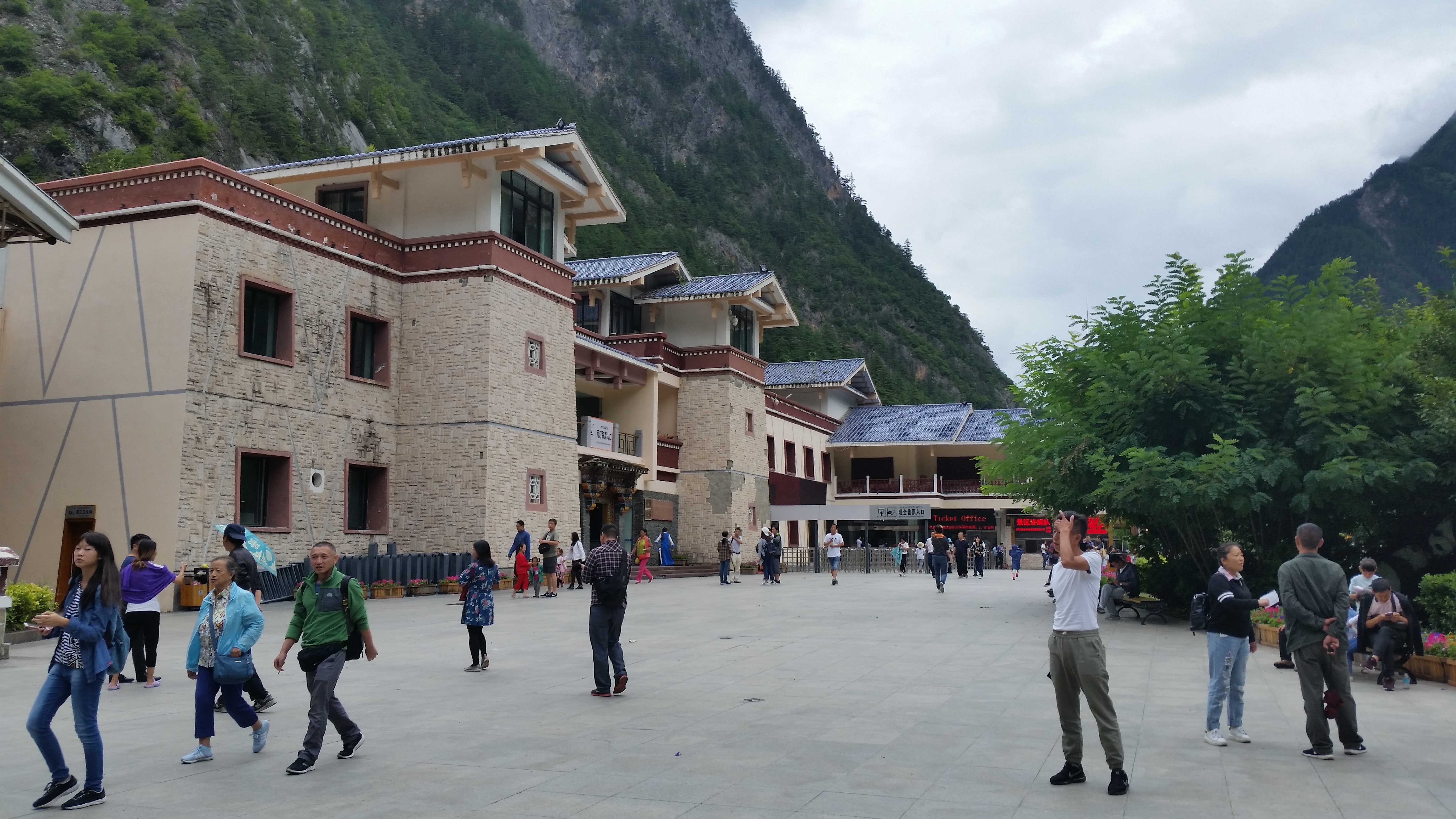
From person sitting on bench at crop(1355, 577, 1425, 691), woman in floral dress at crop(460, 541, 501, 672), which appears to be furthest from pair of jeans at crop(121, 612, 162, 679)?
person sitting on bench at crop(1355, 577, 1425, 691)

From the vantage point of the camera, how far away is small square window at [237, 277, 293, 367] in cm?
2202

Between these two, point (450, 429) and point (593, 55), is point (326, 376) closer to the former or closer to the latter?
point (450, 429)

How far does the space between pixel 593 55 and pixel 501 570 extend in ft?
301

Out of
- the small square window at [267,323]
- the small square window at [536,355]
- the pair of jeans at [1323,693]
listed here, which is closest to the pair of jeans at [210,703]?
the pair of jeans at [1323,693]

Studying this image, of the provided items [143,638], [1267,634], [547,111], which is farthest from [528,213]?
[547,111]

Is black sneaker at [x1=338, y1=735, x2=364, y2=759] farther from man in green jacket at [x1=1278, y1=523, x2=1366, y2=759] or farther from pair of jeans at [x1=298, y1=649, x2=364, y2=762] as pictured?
man in green jacket at [x1=1278, y1=523, x2=1366, y2=759]

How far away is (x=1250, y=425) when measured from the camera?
17.0 meters

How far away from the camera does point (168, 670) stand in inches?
483

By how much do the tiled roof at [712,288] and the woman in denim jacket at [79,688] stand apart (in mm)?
32509

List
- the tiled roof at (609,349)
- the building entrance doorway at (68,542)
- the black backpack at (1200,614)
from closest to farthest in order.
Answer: the black backpack at (1200,614), the building entrance doorway at (68,542), the tiled roof at (609,349)

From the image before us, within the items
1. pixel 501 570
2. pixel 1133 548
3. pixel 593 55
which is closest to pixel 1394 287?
pixel 593 55

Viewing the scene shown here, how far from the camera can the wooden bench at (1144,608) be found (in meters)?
18.7

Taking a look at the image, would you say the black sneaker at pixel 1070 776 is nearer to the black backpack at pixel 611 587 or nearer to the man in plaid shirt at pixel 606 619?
the man in plaid shirt at pixel 606 619

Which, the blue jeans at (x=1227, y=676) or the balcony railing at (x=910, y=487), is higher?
the balcony railing at (x=910, y=487)
